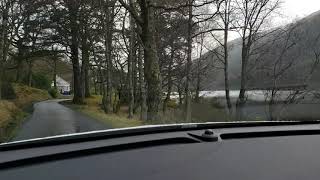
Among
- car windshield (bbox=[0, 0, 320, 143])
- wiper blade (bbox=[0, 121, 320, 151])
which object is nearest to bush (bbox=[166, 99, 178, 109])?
car windshield (bbox=[0, 0, 320, 143])

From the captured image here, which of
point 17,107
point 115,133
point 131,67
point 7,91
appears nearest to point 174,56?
point 131,67

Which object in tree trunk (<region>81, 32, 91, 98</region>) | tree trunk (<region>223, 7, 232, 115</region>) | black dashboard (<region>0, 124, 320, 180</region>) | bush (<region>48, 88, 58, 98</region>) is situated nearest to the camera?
black dashboard (<region>0, 124, 320, 180</region>)

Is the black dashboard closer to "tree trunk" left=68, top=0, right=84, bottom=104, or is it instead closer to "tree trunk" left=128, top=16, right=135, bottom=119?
"tree trunk" left=128, top=16, right=135, bottom=119

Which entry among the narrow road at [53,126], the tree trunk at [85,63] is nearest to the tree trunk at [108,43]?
the tree trunk at [85,63]

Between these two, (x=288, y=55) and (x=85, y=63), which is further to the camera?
(x=85, y=63)

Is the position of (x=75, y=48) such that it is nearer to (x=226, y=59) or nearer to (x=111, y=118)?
(x=226, y=59)

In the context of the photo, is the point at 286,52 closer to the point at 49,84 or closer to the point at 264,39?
the point at 264,39

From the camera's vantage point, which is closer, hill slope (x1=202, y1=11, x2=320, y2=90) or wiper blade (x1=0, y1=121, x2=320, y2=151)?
wiper blade (x1=0, y1=121, x2=320, y2=151)

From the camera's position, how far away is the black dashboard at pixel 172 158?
2.51 m

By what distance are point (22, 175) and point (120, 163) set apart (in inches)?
17.9

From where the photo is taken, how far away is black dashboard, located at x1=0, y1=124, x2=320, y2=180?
2512mm

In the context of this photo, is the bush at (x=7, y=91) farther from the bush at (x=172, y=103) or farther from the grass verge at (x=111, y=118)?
the bush at (x=172, y=103)

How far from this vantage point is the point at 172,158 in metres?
2.70

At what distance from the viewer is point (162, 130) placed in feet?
10.4
